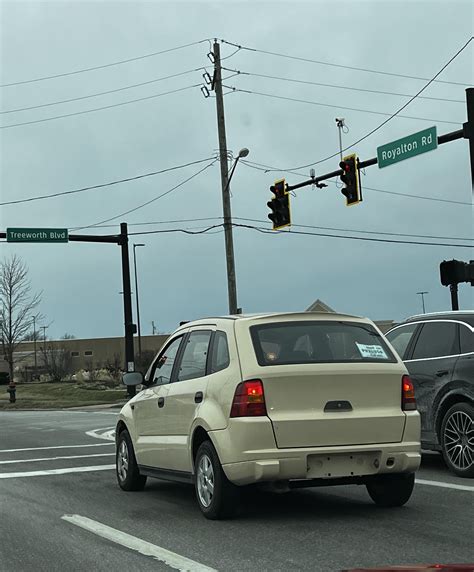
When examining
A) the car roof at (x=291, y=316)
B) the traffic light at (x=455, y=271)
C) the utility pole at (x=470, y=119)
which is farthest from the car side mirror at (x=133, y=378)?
the utility pole at (x=470, y=119)

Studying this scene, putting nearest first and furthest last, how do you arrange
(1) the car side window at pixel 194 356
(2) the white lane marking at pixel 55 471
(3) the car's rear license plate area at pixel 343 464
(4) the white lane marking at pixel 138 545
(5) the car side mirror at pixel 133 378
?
1. (4) the white lane marking at pixel 138 545
2. (3) the car's rear license plate area at pixel 343 464
3. (1) the car side window at pixel 194 356
4. (5) the car side mirror at pixel 133 378
5. (2) the white lane marking at pixel 55 471

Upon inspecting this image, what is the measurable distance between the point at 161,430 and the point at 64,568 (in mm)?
2786

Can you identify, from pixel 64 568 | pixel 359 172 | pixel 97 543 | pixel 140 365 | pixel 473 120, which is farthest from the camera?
pixel 140 365

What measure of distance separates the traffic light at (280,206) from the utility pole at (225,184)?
127 inches

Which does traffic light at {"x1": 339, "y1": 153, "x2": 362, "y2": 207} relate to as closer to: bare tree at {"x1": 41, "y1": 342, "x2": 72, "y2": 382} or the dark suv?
the dark suv

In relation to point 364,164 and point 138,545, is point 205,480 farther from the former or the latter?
point 364,164

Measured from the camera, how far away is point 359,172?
2355cm

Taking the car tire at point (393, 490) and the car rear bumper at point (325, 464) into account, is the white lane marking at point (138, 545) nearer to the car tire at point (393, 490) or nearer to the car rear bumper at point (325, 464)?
the car rear bumper at point (325, 464)

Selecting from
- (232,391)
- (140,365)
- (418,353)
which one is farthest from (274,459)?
(140,365)

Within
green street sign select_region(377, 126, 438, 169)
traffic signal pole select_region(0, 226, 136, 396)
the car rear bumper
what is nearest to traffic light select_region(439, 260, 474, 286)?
green street sign select_region(377, 126, 438, 169)

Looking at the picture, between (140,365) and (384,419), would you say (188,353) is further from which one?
(140,365)

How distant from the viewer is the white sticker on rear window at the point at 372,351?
763cm

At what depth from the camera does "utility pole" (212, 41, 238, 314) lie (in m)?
29.3

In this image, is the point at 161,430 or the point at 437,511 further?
the point at 161,430
